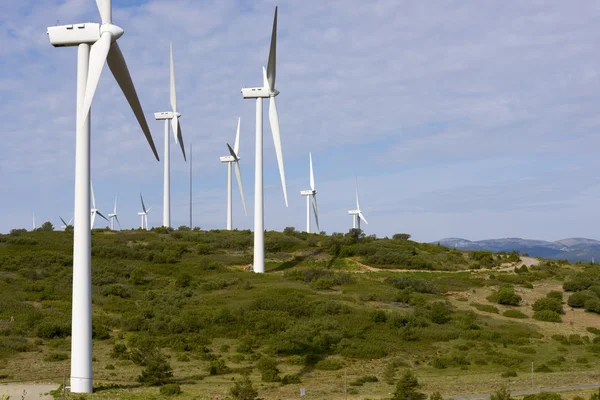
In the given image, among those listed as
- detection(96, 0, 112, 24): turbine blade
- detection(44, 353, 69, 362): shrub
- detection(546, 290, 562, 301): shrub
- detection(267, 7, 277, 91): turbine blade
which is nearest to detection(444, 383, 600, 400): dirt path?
detection(44, 353, 69, 362): shrub

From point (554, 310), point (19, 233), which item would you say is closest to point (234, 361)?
point (554, 310)

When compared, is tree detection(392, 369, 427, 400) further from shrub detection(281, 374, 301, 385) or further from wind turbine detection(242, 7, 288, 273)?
wind turbine detection(242, 7, 288, 273)

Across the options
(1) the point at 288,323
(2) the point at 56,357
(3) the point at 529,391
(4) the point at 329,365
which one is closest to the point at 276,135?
(1) the point at 288,323

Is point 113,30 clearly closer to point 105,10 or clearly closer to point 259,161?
point 105,10

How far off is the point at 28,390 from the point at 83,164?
9.45 m

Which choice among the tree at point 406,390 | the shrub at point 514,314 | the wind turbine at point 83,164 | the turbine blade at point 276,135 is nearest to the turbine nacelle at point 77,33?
the wind turbine at point 83,164

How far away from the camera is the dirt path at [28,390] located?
85.7 feet

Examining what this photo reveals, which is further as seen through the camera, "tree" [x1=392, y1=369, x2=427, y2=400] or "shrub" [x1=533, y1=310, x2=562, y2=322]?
"shrub" [x1=533, y1=310, x2=562, y2=322]

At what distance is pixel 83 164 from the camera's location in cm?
2853

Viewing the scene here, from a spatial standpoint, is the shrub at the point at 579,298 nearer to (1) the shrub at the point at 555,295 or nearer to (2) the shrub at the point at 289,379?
(1) the shrub at the point at 555,295

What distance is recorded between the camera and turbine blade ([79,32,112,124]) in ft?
90.3

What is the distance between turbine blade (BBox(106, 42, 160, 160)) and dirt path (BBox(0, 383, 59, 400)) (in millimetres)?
11226

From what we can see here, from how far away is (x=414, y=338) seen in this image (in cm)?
4416

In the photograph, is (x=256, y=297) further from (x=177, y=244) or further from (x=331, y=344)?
(x=177, y=244)
